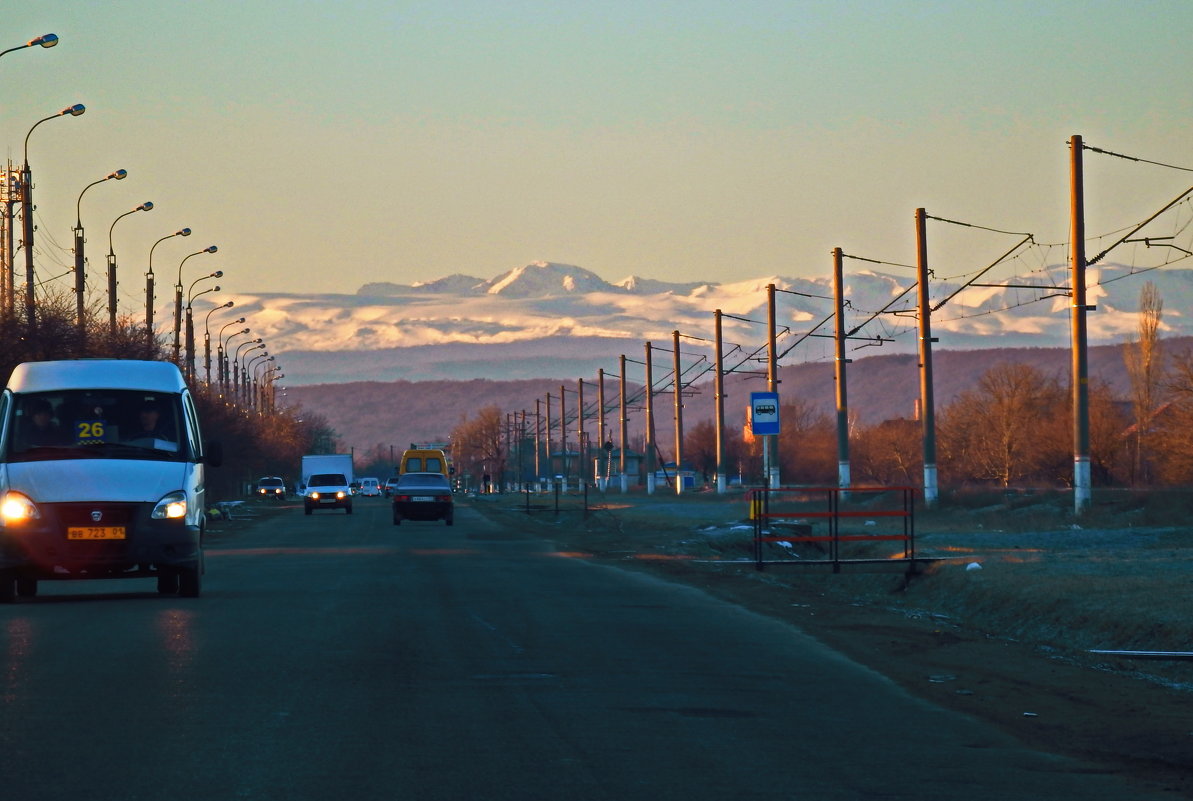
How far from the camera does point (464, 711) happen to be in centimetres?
1097

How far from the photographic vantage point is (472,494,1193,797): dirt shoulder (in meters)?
11.3

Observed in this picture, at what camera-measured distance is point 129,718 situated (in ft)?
34.5

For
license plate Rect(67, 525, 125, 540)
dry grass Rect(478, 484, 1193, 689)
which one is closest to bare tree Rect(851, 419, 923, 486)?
dry grass Rect(478, 484, 1193, 689)

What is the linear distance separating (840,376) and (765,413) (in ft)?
83.8

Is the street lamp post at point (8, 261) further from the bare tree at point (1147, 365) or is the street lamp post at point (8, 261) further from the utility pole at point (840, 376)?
the bare tree at point (1147, 365)

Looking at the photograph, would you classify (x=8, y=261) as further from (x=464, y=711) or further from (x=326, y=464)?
(x=326, y=464)

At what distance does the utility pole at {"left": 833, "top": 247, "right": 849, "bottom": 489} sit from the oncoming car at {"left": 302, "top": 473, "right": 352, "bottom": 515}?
77.4 ft

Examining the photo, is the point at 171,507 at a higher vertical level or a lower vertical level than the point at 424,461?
lower

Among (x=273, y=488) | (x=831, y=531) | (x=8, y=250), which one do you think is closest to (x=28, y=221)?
(x=8, y=250)

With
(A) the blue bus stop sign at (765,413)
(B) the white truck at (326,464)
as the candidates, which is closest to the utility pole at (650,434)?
(B) the white truck at (326,464)

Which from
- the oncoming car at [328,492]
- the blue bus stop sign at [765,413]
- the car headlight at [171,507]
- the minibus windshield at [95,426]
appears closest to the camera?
the car headlight at [171,507]

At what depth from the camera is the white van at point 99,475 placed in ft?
63.6

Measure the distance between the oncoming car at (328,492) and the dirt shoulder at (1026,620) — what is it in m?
38.0

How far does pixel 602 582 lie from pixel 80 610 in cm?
Answer: 837
